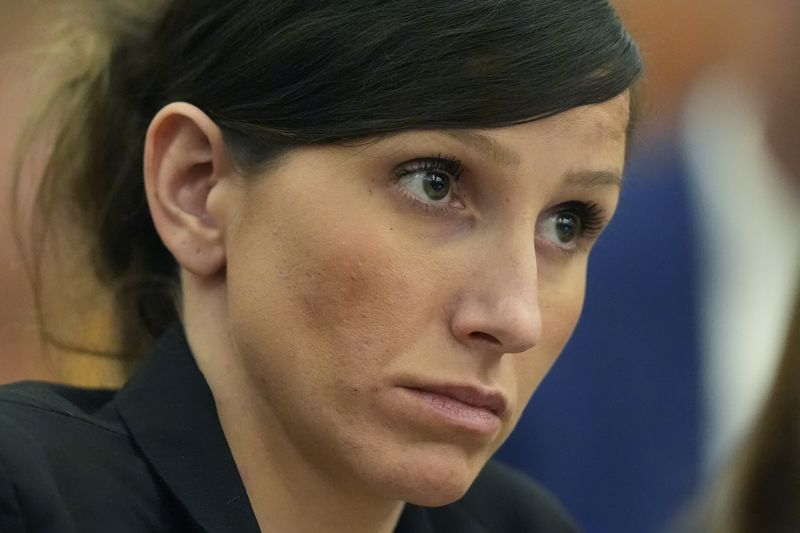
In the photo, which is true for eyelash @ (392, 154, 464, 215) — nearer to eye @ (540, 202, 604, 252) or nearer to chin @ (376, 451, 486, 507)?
eye @ (540, 202, 604, 252)

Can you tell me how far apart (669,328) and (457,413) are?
1139mm

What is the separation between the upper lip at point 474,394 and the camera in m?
1.30

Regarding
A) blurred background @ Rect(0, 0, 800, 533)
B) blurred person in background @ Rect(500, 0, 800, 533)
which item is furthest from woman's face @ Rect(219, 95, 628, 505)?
blurred person in background @ Rect(500, 0, 800, 533)

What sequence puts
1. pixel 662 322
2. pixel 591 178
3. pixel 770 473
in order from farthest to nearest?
pixel 662 322
pixel 770 473
pixel 591 178

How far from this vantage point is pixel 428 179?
A: 132cm

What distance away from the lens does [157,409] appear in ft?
4.51

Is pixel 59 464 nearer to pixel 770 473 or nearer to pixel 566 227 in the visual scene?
pixel 566 227

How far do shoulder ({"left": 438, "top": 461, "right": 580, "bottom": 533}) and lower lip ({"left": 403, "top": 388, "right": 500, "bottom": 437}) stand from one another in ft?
1.20

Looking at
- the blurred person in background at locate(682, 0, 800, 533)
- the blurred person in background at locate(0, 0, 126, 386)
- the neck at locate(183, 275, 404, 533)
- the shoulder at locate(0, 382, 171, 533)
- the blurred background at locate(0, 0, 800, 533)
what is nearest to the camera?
the shoulder at locate(0, 382, 171, 533)

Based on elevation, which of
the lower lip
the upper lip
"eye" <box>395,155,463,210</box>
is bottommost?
the lower lip

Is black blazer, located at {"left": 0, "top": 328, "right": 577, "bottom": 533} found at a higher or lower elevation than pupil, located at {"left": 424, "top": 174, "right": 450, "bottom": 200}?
lower

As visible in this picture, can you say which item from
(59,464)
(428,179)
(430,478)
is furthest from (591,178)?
(59,464)

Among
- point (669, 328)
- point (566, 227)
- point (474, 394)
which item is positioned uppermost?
point (669, 328)

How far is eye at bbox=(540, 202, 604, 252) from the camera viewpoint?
1422 millimetres
